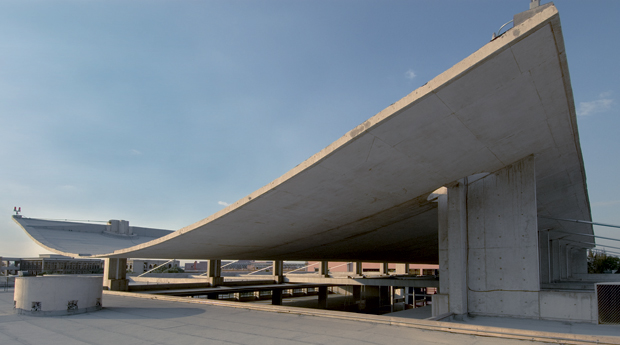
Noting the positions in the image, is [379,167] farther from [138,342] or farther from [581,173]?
[581,173]


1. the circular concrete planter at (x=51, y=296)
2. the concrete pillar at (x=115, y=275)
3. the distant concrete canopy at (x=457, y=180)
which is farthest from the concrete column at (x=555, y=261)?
the circular concrete planter at (x=51, y=296)

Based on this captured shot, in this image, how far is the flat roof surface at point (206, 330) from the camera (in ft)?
18.4

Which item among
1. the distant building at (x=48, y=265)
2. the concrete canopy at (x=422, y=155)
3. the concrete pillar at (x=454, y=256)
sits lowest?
the distant building at (x=48, y=265)

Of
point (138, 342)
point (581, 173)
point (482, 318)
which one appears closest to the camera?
point (138, 342)

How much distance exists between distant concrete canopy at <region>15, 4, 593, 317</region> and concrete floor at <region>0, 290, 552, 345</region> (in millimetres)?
2532

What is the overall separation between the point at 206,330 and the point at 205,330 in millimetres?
16

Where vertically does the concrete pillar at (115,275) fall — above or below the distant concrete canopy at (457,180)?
below

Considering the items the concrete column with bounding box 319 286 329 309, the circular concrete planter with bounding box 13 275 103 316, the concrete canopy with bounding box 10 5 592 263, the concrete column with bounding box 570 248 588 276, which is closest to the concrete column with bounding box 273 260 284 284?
the concrete column with bounding box 319 286 329 309

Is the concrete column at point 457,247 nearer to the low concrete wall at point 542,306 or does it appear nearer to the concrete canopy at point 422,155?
the low concrete wall at point 542,306

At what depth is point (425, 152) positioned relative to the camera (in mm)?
8055

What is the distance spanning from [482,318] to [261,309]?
5456mm

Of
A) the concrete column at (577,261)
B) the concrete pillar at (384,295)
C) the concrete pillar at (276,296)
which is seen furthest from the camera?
the concrete pillar at (384,295)

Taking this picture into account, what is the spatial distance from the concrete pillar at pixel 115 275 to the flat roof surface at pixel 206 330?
7076 millimetres

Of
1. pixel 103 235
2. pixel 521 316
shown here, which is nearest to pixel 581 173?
pixel 521 316
